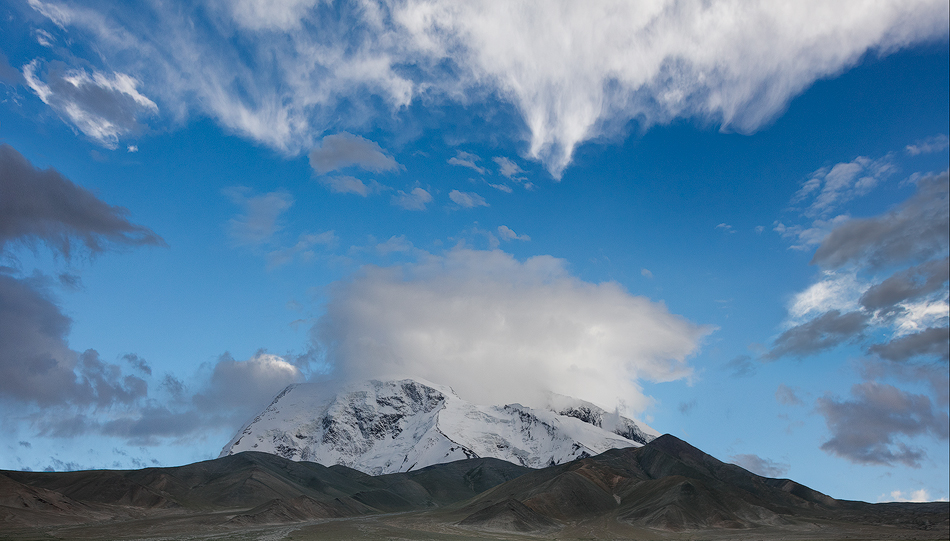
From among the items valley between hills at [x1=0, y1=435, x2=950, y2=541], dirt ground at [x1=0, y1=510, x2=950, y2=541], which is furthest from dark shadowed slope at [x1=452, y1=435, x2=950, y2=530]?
dirt ground at [x1=0, y1=510, x2=950, y2=541]

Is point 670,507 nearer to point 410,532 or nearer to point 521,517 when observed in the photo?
point 521,517

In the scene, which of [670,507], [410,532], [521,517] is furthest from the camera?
[670,507]

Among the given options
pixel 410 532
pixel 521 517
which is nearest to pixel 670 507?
pixel 521 517

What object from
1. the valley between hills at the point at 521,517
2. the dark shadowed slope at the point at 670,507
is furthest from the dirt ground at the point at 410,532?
the dark shadowed slope at the point at 670,507

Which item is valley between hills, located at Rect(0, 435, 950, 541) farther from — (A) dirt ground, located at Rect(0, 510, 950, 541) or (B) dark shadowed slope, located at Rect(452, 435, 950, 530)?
(B) dark shadowed slope, located at Rect(452, 435, 950, 530)

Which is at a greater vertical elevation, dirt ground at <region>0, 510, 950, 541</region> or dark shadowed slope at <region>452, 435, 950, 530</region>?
dark shadowed slope at <region>452, 435, 950, 530</region>

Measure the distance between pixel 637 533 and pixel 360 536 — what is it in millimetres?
62555

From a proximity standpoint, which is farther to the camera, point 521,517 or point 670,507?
point 670,507

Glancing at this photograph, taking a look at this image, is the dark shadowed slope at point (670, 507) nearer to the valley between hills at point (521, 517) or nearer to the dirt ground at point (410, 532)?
the valley between hills at point (521, 517)

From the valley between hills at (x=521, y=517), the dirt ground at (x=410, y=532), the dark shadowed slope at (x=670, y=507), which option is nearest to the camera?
the dirt ground at (x=410, y=532)

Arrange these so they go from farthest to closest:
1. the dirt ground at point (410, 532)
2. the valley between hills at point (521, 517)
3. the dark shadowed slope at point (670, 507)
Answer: the dark shadowed slope at point (670, 507) → the valley between hills at point (521, 517) → the dirt ground at point (410, 532)

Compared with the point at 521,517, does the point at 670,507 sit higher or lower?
higher

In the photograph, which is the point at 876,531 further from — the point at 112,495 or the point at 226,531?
the point at 112,495

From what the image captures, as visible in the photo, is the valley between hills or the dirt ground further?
the valley between hills
